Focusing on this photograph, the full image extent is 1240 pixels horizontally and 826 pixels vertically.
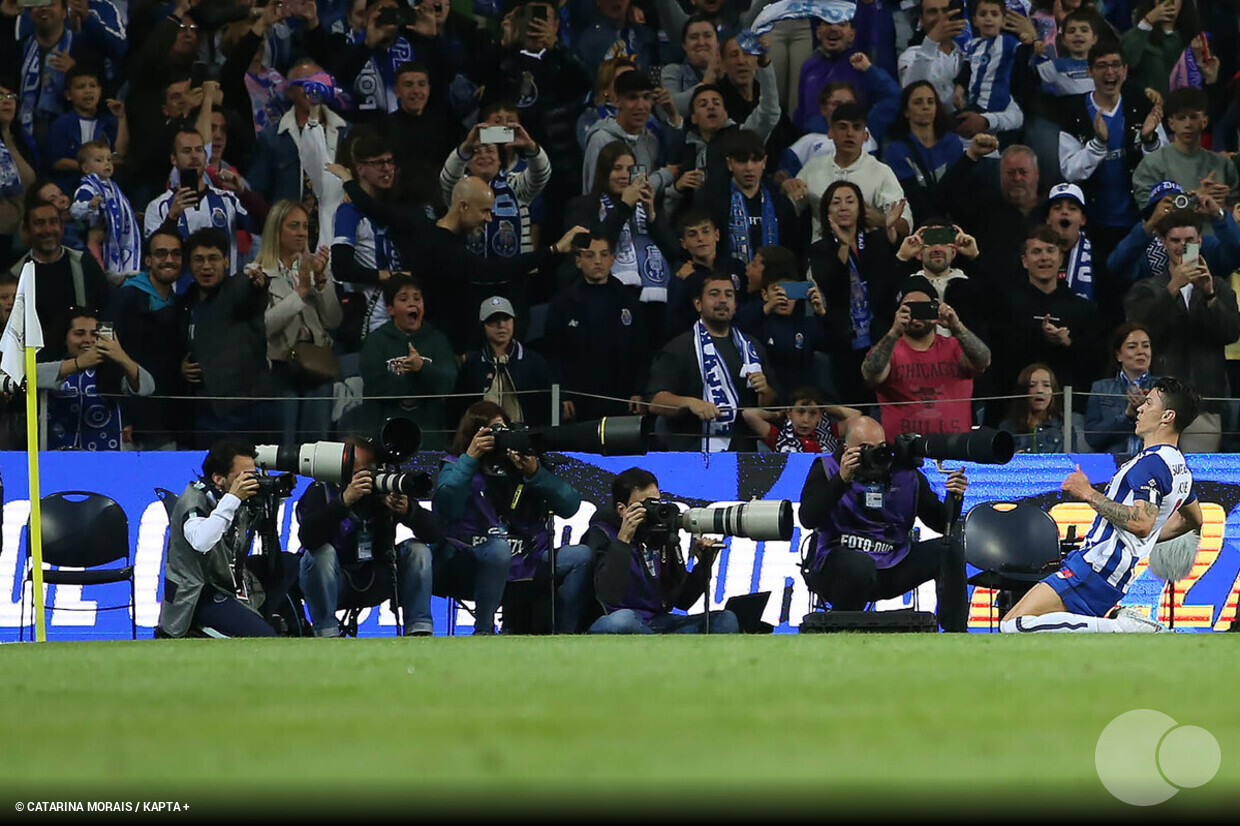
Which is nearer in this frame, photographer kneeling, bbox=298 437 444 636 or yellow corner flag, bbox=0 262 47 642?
yellow corner flag, bbox=0 262 47 642

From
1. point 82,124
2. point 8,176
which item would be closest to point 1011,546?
point 82,124

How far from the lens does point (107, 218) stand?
48.7ft

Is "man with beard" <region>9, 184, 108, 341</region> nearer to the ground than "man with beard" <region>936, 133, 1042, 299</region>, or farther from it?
nearer to the ground

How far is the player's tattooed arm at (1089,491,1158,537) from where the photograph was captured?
10.3m

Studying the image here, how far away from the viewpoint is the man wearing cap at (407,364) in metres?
13.6

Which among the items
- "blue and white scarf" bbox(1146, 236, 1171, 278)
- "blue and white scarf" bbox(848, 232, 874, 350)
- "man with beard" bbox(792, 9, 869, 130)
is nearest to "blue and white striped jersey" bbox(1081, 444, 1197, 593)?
"blue and white scarf" bbox(848, 232, 874, 350)

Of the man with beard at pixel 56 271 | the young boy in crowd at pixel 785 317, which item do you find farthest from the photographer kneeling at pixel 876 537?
the man with beard at pixel 56 271

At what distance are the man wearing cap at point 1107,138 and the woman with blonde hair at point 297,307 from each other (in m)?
6.45

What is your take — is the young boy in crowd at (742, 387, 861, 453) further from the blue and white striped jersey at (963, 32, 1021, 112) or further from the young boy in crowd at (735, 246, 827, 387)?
the blue and white striped jersey at (963, 32, 1021, 112)

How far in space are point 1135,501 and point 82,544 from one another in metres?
7.06

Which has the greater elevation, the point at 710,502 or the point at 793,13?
the point at 793,13

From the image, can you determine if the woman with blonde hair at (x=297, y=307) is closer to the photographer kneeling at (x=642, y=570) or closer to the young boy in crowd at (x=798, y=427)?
the photographer kneeling at (x=642, y=570)

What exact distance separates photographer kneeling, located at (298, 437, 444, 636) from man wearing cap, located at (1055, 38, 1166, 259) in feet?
22.4

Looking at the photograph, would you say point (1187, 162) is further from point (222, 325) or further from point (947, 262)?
point (222, 325)
